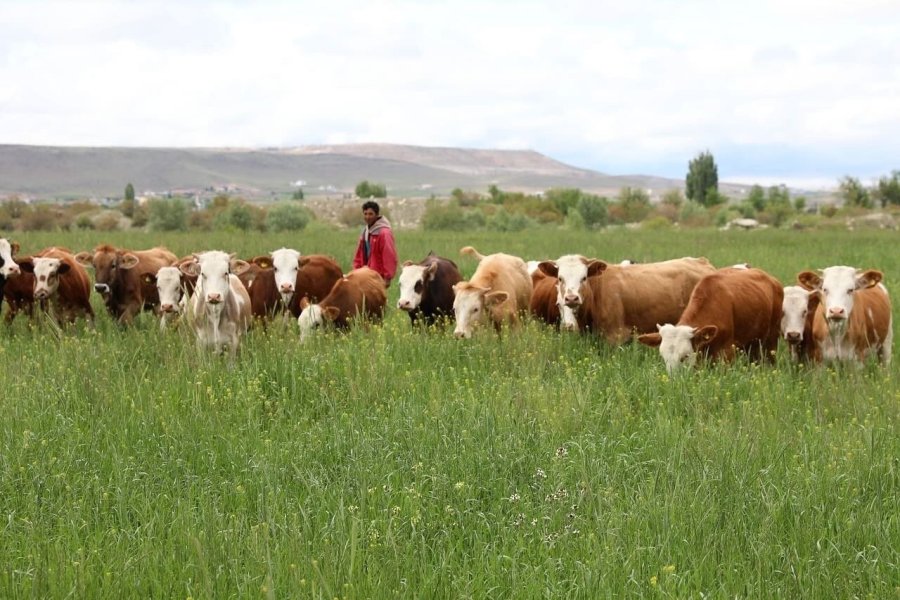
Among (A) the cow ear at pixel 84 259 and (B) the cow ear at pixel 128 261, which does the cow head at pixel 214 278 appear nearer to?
(B) the cow ear at pixel 128 261

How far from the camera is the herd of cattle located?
10.2m

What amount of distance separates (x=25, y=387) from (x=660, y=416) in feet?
17.3

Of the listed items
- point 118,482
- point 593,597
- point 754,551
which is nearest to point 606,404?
point 754,551

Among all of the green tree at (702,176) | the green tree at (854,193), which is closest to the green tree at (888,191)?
the green tree at (854,193)

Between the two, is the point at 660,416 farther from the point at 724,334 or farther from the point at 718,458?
the point at 724,334

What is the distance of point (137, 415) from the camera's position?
7395 mm

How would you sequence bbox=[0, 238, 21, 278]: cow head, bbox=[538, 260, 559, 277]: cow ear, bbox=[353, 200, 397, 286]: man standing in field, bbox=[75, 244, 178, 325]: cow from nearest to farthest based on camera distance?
1. bbox=[538, 260, 559, 277]: cow ear
2. bbox=[0, 238, 21, 278]: cow head
3. bbox=[75, 244, 178, 325]: cow
4. bbox=[353, 200, 397, 286]: man standing in field

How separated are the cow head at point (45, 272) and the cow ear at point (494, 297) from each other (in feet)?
18.6

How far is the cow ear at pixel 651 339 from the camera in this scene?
381 inches

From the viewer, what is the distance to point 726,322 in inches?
398

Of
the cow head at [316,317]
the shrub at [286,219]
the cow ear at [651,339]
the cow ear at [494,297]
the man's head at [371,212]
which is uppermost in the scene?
the man's head at [371,212]

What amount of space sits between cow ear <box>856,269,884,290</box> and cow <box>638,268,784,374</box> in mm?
926

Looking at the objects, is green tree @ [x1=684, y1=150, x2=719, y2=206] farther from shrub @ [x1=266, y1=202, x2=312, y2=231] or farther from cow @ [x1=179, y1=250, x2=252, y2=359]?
cow @ [x1=179, y1=250, x2=252, y2=359]

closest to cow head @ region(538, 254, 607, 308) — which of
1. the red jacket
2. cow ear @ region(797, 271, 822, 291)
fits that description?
cow ear @ region(797, 271, 822, 291)
